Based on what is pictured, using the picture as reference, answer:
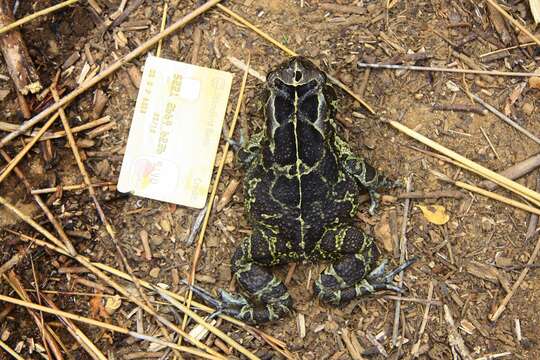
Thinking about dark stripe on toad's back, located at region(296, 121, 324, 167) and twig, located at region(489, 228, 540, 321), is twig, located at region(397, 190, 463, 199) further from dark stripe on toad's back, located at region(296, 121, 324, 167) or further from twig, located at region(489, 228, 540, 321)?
dark stripe on toad's back, located at region(296, 121, 324, 167)

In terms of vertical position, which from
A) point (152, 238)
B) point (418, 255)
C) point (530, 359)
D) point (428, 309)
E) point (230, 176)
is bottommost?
point (530, 359)

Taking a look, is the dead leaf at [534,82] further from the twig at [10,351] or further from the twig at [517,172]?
the twig at [10,351]

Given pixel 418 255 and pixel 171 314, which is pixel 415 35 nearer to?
pixel 418 255

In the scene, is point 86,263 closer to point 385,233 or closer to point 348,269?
point 348,269

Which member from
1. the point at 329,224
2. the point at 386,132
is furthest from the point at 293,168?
the point at 386,132

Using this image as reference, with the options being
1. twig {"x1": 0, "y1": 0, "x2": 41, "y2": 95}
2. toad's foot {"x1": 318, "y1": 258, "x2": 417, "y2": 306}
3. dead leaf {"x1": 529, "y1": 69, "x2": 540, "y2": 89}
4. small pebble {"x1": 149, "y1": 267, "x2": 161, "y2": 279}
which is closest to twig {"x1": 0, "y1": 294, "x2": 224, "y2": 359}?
small pebble {"x1": 149, "y1": 267, "x2": 161, "y2": 279}

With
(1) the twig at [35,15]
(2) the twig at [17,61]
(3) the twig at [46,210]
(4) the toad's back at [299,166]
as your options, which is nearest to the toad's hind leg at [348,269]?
(4) the toad's back at [299,166]
